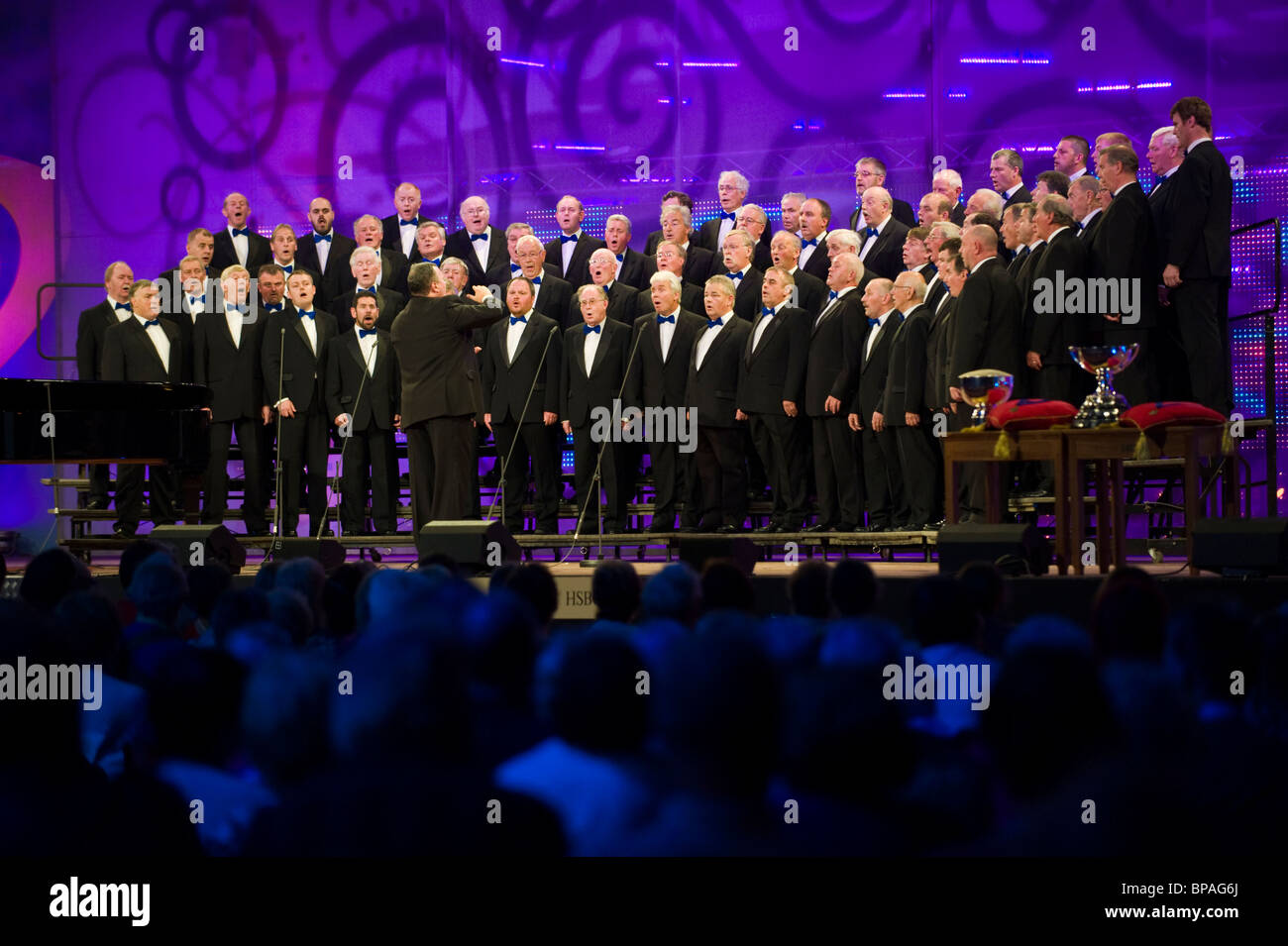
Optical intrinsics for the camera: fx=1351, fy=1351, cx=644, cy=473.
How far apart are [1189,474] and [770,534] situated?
2.35m

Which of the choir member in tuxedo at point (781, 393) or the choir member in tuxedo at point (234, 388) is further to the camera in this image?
the choir member in tuxedo at point (234, 388)

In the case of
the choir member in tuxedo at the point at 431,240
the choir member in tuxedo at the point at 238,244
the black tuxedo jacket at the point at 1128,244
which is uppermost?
the choir member in tuxedo at the point at 238,244

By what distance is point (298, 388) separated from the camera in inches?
325

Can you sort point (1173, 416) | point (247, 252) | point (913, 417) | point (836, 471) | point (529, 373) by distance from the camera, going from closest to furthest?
point (1173, 416)
point (913, 417)
point (836, 471)
point (529, 373)
point (247, 252)

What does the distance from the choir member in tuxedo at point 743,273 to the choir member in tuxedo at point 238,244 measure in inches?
137

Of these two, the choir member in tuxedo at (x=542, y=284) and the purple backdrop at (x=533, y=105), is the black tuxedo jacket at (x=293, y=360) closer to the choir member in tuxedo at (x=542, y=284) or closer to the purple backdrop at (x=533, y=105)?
the choir member in tuxedo at (x=542, y=284)

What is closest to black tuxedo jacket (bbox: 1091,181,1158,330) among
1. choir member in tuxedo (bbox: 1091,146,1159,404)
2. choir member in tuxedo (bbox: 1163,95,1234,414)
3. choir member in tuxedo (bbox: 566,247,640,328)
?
choir member in tuxedo (bbox: 1091,146,1159,404)

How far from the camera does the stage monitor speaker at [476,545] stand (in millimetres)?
5434

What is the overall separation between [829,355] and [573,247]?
2.63 metres

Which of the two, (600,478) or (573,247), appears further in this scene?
(573,247)

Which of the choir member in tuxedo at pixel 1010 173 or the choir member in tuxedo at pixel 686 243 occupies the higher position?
the choir member in tuxedo at pixel 1010 173

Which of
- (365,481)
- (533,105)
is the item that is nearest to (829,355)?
(365,481)

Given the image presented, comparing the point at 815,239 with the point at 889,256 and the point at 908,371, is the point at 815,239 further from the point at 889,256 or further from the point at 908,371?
the point at 908,371

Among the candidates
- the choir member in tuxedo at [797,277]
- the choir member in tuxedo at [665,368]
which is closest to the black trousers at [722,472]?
the choir member in tuxedo at [665,368]
